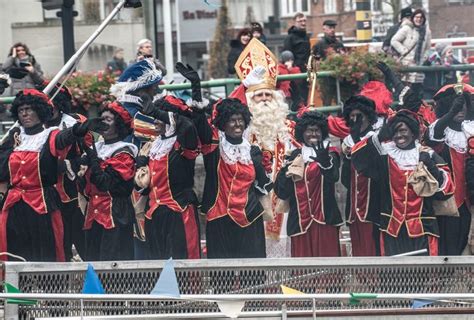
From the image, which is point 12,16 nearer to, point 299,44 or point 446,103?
point 299,44

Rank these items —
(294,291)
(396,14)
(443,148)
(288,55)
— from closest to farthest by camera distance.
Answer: (294,291), (443,148), (288,55), (396,14)

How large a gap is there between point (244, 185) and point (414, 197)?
1297mm

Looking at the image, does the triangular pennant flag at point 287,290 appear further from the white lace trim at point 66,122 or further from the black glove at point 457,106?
the white lace trim at point 66,122

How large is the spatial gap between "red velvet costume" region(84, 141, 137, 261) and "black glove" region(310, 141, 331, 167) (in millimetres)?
1557

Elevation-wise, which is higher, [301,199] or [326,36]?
[326,36]

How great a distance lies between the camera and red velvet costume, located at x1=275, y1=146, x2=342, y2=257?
13711 mm

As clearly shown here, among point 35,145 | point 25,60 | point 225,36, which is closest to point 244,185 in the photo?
point 35,145

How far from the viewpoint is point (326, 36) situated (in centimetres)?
1875

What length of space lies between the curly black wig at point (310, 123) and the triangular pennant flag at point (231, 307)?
164 inches

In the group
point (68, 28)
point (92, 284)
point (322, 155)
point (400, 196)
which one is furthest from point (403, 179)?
point (68, 28)

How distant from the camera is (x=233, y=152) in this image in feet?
43.0

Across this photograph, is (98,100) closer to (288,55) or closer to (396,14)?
(288,55)

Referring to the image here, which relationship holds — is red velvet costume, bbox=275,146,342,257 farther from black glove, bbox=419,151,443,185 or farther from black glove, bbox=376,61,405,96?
black glove, bbox=376,61,405,96

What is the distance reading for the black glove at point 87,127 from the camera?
12.2 metres
